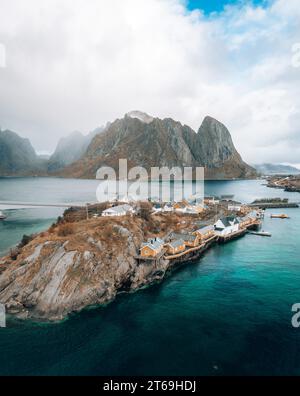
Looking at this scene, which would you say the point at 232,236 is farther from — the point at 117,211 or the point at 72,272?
the point at 72,272

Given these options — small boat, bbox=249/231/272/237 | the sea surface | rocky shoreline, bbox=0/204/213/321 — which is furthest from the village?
the sea surface

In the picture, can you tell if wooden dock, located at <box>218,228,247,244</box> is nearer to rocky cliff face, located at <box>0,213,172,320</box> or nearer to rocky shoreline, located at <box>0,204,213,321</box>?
rocky shoreline, located at <box>0,204,213,321</box>

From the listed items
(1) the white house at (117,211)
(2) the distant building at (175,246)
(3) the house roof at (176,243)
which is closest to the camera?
(2) the distant building at (175,246)

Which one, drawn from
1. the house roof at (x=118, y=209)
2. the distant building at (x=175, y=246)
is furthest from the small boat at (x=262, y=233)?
Result: the house roof at (x=118, y=209)

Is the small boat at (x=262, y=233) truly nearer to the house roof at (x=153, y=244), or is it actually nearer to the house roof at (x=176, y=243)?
the house roof at (x=176, y=243)

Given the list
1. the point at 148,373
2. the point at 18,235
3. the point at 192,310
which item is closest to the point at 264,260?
the point at 192,310

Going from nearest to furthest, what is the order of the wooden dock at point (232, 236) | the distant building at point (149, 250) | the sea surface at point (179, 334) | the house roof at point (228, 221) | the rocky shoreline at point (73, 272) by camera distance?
1. the sea surface at point (179, 334)
2. the rocky shoreline at point (73, 272)
3. the distant building at point (149, 250)
4. the wooden dock at point (232, 236)
5. the house roof at point (228, 221)
